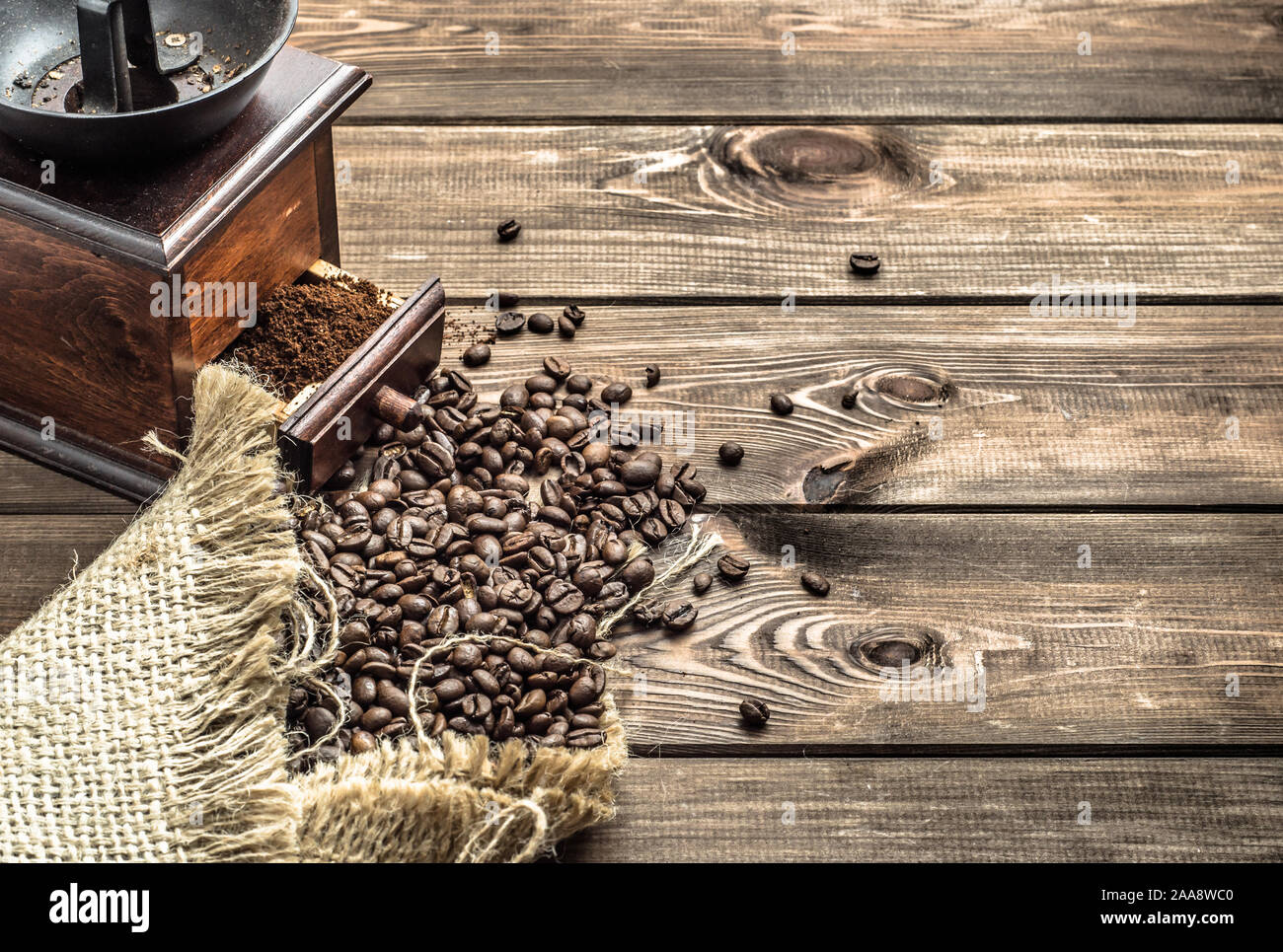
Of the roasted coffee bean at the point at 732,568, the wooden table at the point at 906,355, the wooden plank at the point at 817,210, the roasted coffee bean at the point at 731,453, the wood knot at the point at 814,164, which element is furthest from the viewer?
the wood knot at the point at 814,164

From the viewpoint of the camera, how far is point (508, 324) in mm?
1976

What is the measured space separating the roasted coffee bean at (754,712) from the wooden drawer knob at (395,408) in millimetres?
556

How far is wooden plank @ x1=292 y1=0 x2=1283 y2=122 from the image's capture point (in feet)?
7.57

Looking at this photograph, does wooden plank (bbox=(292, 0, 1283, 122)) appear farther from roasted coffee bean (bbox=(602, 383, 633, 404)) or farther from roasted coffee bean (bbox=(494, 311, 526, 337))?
roasted coffee bean (bbox=(602, 383, 633, 404))

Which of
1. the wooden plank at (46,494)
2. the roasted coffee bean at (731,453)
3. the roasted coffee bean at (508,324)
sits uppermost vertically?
the roasted coffee bean at (508,324)

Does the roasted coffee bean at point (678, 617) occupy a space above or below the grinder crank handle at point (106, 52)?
below

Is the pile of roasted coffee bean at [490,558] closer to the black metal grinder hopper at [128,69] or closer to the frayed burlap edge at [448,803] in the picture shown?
the frayed burlap edge at [448,803]

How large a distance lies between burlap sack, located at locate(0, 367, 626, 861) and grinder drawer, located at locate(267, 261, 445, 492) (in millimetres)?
116

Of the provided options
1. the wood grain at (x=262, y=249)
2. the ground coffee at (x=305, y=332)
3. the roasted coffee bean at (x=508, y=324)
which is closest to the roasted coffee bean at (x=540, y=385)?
the roasted coffee bean at (x=508, y=324)

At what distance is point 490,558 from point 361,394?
0.86 ft

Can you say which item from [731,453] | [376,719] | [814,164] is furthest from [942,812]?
[814,164]

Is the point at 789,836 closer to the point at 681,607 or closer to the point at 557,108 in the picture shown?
the point at 681,607

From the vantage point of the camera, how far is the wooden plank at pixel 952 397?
1.88 metres

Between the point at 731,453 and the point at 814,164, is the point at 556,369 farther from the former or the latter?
the point at 814,164
